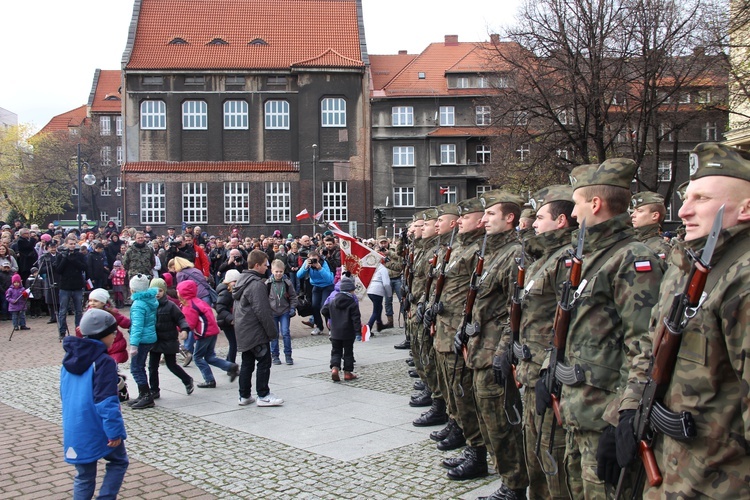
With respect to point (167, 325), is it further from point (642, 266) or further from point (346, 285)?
point (642, 266)

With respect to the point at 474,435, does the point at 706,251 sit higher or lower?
higher

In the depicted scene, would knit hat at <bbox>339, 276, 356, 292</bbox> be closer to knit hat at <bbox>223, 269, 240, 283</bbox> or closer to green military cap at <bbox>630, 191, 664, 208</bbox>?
knit hat at <bbox>223, 269, 240, 283</bbox>

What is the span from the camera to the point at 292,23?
2215 inches

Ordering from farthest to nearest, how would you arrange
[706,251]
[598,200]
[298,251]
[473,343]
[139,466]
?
[298,251] → [139,466] → [473,343] → [598,200] → [706,251]

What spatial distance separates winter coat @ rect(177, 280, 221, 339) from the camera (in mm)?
10039

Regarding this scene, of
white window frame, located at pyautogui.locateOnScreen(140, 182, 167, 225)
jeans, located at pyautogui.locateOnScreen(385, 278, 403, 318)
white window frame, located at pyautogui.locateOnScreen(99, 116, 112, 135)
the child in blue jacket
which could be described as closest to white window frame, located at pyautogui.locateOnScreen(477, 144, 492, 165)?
white window frame, located at pyautogui.locateOnScreen(140, 182, 167, 225)

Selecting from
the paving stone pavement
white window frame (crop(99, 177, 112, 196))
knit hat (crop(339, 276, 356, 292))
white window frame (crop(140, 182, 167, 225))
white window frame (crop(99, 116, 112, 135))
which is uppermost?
white window frame (crop(99, 116, 112, 135))

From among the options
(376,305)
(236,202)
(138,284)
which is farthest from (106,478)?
(236,202)

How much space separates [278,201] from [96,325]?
47.4m

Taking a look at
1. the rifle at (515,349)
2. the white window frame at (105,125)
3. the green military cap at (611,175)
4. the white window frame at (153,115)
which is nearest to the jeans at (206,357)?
the rifle at (515,349)

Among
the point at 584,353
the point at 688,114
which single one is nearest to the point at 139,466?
the point at 584,353

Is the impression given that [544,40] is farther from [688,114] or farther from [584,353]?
[584,353]

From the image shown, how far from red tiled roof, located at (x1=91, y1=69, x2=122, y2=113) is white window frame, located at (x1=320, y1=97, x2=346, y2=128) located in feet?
126

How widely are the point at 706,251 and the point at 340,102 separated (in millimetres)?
50934
